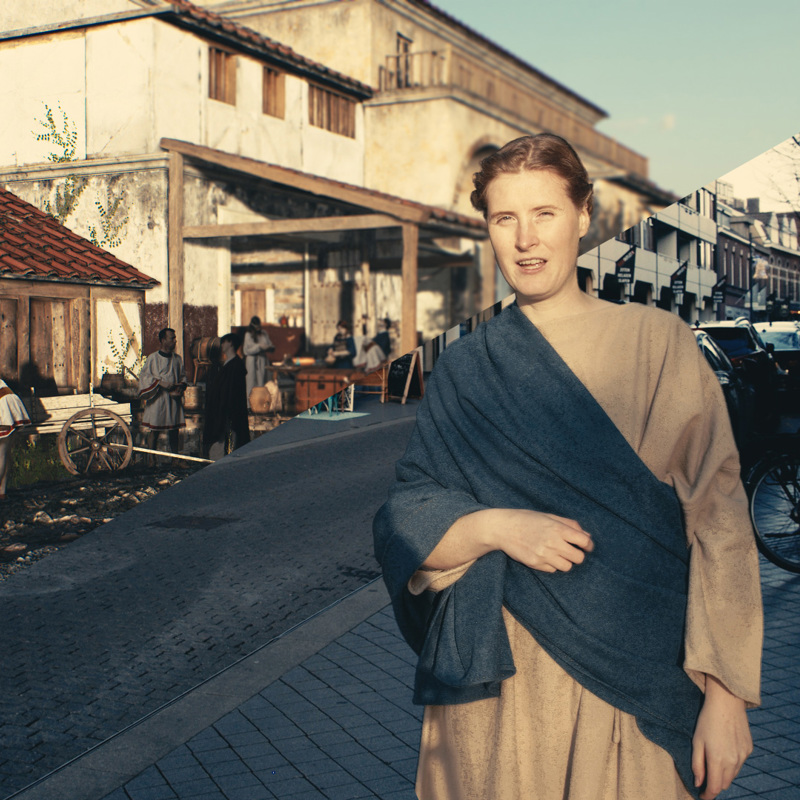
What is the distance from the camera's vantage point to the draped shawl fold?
4.13ft

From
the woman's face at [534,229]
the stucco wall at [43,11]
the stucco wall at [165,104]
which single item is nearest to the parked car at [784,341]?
the woman's face at [534,229]

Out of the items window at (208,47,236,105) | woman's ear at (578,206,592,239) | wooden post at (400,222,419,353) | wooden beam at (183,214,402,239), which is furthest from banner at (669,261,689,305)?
window at (208,47,236,105)

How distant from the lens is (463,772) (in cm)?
141

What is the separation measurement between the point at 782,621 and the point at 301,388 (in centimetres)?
375

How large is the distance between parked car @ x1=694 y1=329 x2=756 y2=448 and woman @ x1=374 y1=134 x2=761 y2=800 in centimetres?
19

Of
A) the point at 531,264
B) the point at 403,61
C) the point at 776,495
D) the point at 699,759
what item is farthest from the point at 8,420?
the point at 776,495

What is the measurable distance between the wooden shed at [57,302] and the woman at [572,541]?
32.1 inches

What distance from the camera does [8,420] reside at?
6.35ft

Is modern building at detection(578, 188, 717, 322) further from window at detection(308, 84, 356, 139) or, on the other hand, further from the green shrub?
the green shrub

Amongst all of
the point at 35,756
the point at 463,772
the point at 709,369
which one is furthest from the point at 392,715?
the point at 709,369

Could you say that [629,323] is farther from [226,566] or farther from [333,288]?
[226,566]

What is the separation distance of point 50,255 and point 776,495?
208cm

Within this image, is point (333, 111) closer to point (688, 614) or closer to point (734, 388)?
point (734, 388)

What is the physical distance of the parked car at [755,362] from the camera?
1.59 metres
